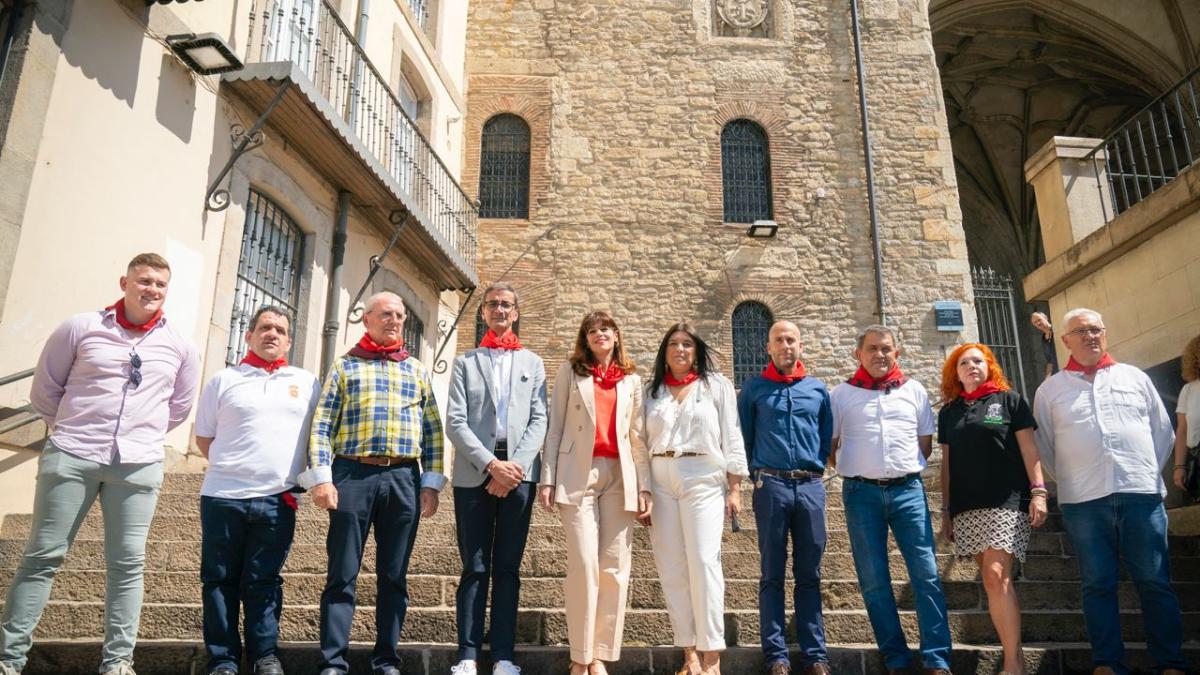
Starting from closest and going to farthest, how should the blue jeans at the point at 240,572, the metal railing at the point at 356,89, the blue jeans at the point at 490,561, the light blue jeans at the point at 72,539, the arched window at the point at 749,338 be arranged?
the light blue jeans at the point at 72,539
the blue jeans at the point at 240,572
the blue jeans at the point at 490,561
the metal railing at the point at 356,89
the arched window at the point at 749,338

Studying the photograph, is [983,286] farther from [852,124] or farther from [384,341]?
[384,341]

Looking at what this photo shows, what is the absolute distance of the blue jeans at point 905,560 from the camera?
3.95 metres

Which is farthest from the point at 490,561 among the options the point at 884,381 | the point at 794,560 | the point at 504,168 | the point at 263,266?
the point at 504,168

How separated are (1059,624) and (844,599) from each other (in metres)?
1.15

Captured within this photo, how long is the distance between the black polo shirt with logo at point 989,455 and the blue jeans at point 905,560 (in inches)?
8.7

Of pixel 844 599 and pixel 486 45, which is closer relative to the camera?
pixel 844 599

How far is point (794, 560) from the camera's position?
4219mm

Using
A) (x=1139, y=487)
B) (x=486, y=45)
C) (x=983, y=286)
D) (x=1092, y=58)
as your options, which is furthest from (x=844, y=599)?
(x=1092, y=58)

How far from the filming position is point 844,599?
4945 mm

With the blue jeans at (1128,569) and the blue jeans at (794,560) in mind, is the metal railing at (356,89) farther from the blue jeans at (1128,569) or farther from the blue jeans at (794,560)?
the blue jeans at (1128,569)

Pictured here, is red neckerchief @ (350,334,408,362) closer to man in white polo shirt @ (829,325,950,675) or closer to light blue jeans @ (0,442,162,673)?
light blue jeans @ (0,442,162,673)

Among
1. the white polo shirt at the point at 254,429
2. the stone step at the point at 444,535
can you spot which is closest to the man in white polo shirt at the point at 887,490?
the stone step at the point at 444,535

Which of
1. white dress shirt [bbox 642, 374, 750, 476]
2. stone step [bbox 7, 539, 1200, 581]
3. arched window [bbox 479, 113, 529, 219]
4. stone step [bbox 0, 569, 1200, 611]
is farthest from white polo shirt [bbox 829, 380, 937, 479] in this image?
arched window [bbox 479, 113, 529, 219]

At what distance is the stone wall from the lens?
1260 centimetres
